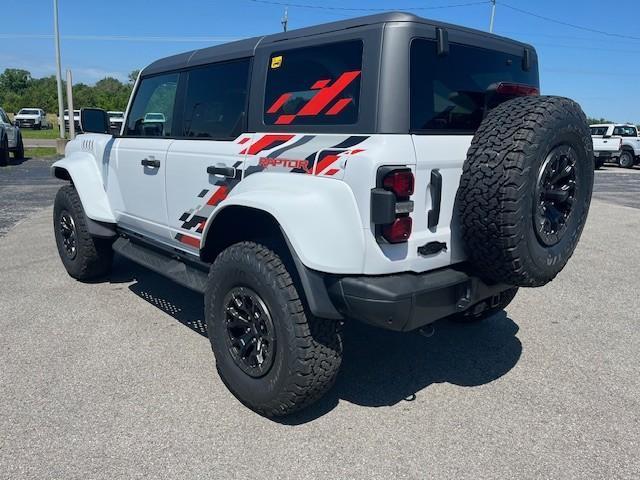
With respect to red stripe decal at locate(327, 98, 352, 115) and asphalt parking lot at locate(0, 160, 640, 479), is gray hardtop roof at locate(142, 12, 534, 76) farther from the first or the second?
asphalt parking lot at locate(0, 160, 640, 479)

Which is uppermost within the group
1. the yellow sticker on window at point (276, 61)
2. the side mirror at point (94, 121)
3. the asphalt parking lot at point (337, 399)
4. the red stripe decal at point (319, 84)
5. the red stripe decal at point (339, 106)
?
the yellow sticker on window at point (276, 61)

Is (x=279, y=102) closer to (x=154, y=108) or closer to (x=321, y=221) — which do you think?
(x=321, y=221)

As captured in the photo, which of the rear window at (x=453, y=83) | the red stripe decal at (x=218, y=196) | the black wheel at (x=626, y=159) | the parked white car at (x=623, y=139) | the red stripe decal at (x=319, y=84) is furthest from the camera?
the black wheel at (x=626, y=159)

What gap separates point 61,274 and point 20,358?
6.73 ft

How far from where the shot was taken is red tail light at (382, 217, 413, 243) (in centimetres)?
235

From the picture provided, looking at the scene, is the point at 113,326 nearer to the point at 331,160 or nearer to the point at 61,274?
the point at 61,274

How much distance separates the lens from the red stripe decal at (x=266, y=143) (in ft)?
9.25

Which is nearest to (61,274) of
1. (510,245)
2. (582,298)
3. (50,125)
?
(510,245)

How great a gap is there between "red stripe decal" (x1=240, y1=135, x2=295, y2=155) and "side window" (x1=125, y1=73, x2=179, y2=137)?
1087 mm

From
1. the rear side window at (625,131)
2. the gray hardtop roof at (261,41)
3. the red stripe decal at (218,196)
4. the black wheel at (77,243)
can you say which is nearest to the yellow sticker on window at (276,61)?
the gray hardtop roof at (261,41)

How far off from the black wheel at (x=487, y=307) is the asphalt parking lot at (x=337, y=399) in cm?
12

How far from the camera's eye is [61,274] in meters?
5.34

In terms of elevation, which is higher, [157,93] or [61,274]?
[157,93]

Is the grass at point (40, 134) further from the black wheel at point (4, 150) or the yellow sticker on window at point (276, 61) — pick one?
the yellow sticker on window at point (276, 61)
